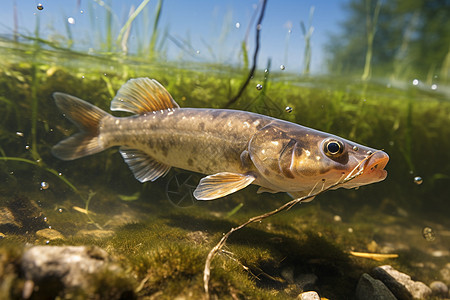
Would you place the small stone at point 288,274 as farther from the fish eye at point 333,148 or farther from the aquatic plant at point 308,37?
the aquatic plant at point 308,37

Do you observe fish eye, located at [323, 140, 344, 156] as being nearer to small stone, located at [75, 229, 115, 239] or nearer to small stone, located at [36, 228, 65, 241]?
small stone, located at [75, 229, 115, 239]

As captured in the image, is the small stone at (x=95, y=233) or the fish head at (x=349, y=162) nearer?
the fish head at (x=349, y=162)

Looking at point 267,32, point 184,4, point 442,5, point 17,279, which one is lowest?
point 17,279

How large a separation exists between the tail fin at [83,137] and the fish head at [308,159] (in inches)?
83.9

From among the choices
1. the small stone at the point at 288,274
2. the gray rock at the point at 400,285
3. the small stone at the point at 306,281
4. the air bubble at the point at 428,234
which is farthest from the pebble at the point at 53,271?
the air bubble at the point at 428,234

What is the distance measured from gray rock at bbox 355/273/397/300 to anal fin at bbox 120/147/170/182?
2787mm

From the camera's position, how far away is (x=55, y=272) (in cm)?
165

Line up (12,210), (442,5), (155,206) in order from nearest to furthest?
(12,210) → (155,206) → (442,5)

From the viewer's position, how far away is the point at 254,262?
3033 millimetres

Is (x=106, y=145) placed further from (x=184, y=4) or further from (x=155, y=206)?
(x=184, y=4)

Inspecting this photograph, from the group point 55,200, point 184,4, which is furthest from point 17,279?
point 184,4

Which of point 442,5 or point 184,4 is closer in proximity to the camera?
point 184,4

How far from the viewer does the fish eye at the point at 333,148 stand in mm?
2541

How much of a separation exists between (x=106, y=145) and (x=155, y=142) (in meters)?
0.73
